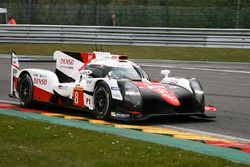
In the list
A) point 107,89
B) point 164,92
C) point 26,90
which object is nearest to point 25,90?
point 26,90

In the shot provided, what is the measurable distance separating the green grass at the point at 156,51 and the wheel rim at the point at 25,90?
519 inches

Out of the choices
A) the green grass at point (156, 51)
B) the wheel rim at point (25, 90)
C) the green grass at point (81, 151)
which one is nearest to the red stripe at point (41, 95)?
the wheel rim at point (25, 90)

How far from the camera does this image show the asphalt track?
1059cm

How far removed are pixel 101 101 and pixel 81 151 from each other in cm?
364

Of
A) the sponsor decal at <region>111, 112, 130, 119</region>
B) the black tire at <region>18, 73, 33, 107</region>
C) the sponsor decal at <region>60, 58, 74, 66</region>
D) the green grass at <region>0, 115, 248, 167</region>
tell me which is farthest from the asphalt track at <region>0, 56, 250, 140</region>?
the green grass at <region>0, 115, 248, 167</region>

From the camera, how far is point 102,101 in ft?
36.0

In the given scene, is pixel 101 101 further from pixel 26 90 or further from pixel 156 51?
pixel 156 51

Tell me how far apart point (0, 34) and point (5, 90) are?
16.1 metres

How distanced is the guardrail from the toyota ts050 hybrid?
52.8ft

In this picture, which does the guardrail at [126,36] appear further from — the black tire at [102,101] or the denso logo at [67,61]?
the black tire at [102,101]

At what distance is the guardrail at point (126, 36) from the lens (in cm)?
2778

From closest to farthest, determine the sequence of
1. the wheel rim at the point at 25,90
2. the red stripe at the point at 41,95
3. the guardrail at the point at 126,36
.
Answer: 1. the red stripe at the point at 41,95
2. the wheel rim at the point at 25,90
3. the guardrail at the point at 126,36

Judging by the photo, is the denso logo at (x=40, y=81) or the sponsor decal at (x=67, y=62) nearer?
the denso logo at (x=40, y=81)

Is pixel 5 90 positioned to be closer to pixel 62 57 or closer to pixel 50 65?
pixel 62 57
